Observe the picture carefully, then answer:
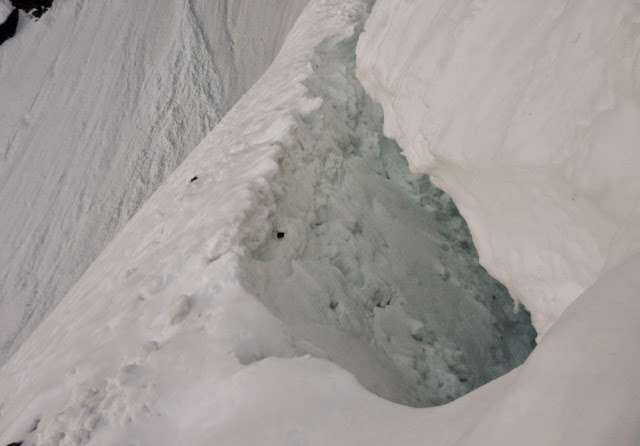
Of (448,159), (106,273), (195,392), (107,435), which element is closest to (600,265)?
(448,159)

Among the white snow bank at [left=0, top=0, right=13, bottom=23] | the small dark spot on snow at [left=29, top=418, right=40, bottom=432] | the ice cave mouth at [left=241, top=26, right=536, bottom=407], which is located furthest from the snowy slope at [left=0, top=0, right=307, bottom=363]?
the small dark spot on snow at [left=29, top=418, right=40, bottom=432]

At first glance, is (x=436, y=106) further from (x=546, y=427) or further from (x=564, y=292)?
(x=546, y=427)

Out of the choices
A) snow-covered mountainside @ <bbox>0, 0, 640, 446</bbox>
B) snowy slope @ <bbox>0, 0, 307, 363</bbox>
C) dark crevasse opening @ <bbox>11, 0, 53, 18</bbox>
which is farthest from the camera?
dark crevasse opening @ <bbox>11, 0, 53, 18</bbox>

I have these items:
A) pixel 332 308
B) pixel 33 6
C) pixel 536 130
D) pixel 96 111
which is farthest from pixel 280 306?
pixel 33 6

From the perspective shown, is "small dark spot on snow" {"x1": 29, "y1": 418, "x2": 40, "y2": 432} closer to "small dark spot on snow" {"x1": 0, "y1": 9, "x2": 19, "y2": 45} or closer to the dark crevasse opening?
"small dark spot on snow" {"x1": 0, "y1": 9, "x2": 19, "y2": 45}

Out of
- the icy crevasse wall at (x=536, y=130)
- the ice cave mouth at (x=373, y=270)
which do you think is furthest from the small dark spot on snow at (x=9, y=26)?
the icy crevasse wall at (x=536, y=130)

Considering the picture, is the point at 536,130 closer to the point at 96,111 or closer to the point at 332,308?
the point at 332,308

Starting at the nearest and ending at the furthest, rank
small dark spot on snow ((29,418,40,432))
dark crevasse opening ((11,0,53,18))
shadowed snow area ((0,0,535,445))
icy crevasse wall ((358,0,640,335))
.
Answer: icy crevasse wall ((358,0,640,335)) < shadowed snow area ((0,0,535,445)) < small dark spot on snow ((29,418,40,432)) < dark crevasse opening ((11,0,53,18))
